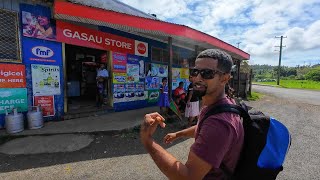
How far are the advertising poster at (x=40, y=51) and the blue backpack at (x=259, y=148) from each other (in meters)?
6.87

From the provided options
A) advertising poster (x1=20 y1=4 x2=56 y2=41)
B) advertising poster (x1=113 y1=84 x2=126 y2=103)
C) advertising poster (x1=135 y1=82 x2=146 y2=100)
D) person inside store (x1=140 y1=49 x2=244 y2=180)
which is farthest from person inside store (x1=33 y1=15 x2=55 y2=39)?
person inside store (x1=140 y1=49 x2=244 y2=180)

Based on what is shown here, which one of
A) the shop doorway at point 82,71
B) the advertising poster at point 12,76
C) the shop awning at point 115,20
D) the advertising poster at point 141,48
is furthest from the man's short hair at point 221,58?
the shop doorway at point 82,71

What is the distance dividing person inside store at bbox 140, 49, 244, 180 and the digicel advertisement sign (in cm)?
692

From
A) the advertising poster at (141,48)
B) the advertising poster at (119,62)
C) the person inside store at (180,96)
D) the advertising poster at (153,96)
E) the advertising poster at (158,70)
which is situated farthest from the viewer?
the advertising poster at (158,70)

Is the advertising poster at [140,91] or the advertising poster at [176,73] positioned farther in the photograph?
the advertising poster at [176,73]

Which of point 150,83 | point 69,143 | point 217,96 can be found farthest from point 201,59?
point 150,83

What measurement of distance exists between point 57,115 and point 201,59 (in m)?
7.02

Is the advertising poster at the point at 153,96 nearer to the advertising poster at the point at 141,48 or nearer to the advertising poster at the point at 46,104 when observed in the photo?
the advertising poster at the point at 141,48

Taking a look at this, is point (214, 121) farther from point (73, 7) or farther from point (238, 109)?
point (73, 7)

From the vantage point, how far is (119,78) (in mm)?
9555

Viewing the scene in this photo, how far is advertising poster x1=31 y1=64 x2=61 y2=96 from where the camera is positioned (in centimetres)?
702

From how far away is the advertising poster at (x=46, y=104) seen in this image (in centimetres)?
710

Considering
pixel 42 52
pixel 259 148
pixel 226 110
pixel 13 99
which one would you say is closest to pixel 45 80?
pixel 42 52

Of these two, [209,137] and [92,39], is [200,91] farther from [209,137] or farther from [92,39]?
[92,39]
